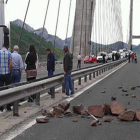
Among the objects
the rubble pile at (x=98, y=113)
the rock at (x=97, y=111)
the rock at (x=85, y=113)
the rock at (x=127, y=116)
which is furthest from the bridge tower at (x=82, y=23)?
the rock at (x=127, y=116)

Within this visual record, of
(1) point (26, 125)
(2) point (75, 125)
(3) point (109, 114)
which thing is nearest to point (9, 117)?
(1) point (26, 125)

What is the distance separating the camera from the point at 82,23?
160 ft

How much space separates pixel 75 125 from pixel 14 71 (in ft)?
10.6

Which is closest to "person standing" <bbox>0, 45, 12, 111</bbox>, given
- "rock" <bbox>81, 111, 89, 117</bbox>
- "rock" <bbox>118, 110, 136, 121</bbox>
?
"rock" <bbox>81, 111, 89, 117</bbox>

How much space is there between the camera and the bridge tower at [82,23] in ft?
158

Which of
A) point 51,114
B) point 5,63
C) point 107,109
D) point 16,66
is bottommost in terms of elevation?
point 51,114

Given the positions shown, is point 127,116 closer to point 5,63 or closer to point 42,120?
point 42,120

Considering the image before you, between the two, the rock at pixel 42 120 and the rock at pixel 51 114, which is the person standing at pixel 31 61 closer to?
the rock at pixel 51 114

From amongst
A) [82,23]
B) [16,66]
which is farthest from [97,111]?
[82,23]

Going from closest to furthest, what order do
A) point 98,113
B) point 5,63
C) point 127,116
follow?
point 127,116, point 98,113, point 5,63

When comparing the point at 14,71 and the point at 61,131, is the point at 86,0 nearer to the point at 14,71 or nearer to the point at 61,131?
the point at 14,71

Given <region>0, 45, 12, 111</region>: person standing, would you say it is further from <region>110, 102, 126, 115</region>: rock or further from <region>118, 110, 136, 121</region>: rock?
<region>118, 110, 136, 121</region>: rock

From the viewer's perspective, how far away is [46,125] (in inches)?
290

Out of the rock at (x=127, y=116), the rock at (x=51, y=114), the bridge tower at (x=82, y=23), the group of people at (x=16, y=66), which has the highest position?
the bridge tower at (x=82, y=23)
